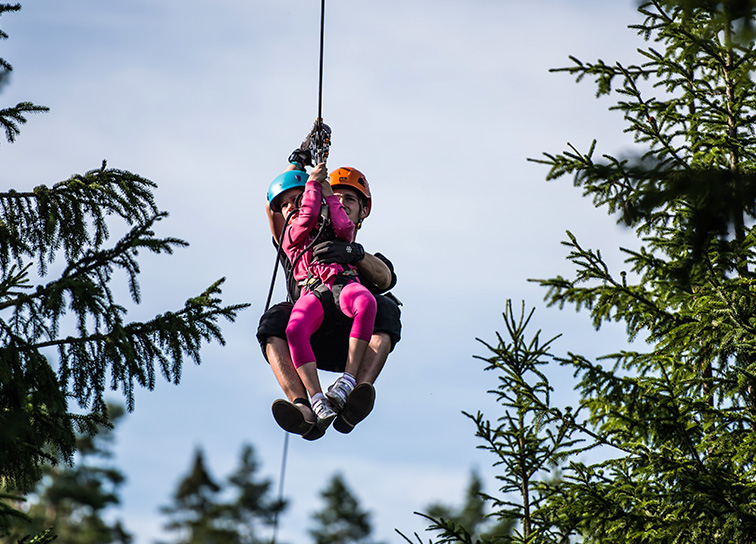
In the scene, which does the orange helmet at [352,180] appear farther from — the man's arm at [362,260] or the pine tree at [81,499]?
the pine tree at [81,499]

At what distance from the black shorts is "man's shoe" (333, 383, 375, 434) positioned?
59 cm

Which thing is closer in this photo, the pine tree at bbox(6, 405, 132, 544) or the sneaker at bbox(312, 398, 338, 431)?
the sneaker at bbox(312, 398, 338, 431)

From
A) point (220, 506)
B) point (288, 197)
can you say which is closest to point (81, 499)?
point (220, 506)

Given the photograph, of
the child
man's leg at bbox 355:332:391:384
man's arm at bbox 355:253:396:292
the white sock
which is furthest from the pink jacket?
the white sock

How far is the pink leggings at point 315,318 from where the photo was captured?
8938mm

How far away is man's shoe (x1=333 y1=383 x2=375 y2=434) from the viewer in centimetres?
862

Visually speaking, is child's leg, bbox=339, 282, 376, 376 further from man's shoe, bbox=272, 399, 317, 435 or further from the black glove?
man's shoe, bbox=272, 399, 317, 435

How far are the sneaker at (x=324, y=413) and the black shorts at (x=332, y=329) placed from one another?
0.71m

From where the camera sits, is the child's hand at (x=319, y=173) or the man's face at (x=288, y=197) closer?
the child's hand at (x=319, y=173)

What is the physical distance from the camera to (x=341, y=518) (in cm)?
4022

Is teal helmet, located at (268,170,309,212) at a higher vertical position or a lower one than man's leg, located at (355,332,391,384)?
higher

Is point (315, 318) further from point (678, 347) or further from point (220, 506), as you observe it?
point (220, 506)

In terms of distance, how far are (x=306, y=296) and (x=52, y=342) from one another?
1916 millimetres

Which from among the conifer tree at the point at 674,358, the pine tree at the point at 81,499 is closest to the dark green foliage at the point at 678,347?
the conifer tree at the point at 674,358
